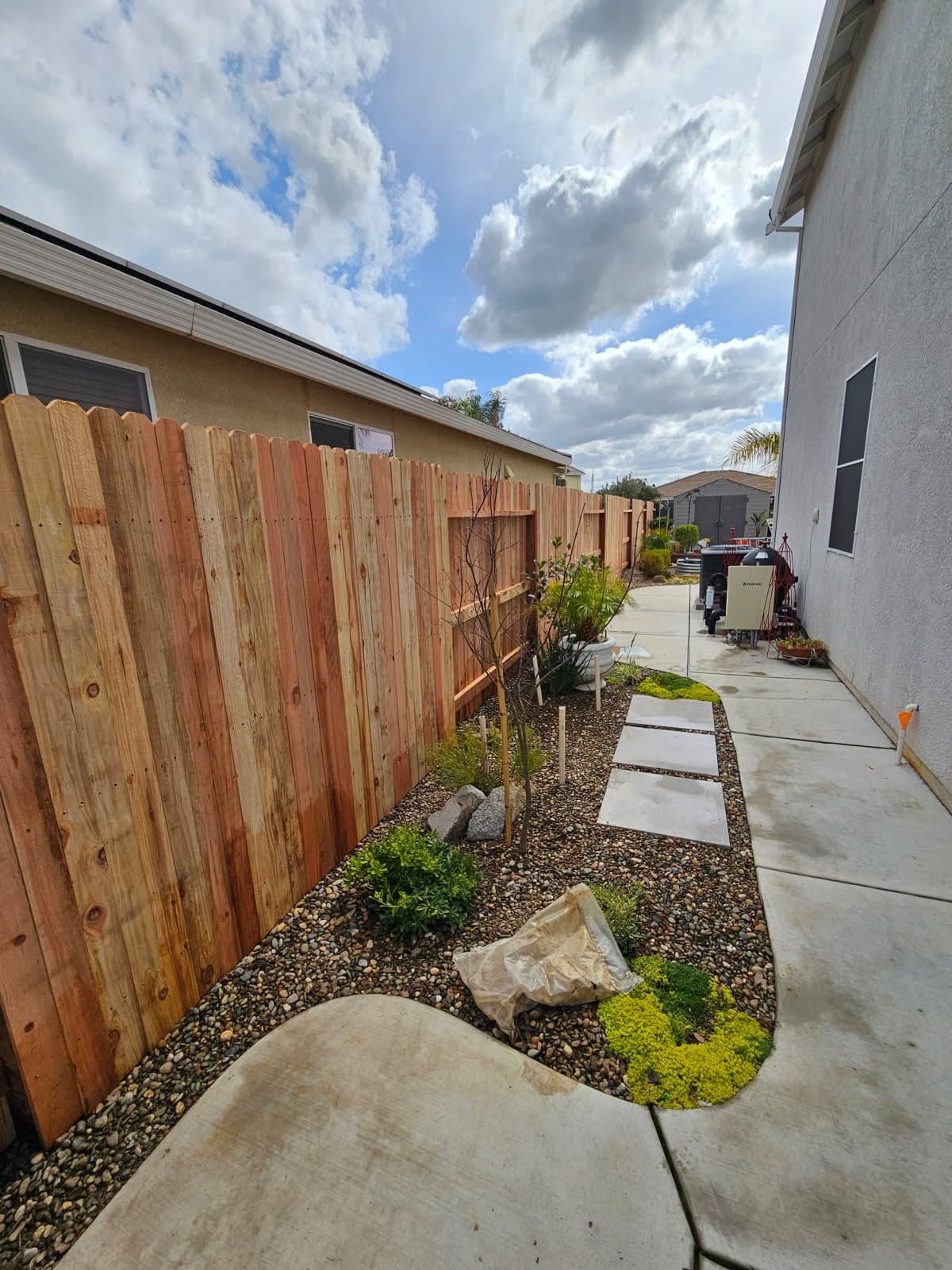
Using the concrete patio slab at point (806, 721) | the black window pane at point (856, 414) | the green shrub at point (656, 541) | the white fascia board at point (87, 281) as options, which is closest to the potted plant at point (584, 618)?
the concrete patio slab at point (806, 721)

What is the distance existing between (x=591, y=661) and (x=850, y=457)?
10.6 ft

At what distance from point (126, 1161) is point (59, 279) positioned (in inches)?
150

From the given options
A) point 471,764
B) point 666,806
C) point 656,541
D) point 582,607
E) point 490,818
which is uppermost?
point 656,541

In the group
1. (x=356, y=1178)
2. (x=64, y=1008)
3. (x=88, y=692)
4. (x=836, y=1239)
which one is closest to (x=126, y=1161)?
(x=64, y=1008)

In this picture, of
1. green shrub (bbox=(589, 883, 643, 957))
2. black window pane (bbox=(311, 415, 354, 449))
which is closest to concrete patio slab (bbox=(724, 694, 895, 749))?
green shrub (bbox=(589, 883, 643, 957))

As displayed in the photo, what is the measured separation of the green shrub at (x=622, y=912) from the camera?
81.4 inches

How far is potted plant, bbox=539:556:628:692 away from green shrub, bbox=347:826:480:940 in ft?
9.33

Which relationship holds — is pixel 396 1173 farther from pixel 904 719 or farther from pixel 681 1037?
pixel 904 719

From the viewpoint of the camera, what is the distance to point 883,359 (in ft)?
13.7

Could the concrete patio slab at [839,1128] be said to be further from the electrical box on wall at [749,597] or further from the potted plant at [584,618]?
the electrical box on wall at [749,597]

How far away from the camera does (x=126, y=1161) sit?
1396 mm

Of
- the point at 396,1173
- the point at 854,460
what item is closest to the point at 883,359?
the point at 854,460

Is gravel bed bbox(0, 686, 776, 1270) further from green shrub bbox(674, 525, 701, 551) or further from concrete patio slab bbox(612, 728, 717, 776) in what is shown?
green shrub bbox(674, 525, 701, 551)

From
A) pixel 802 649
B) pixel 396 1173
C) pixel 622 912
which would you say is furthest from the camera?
pixel 802 649
